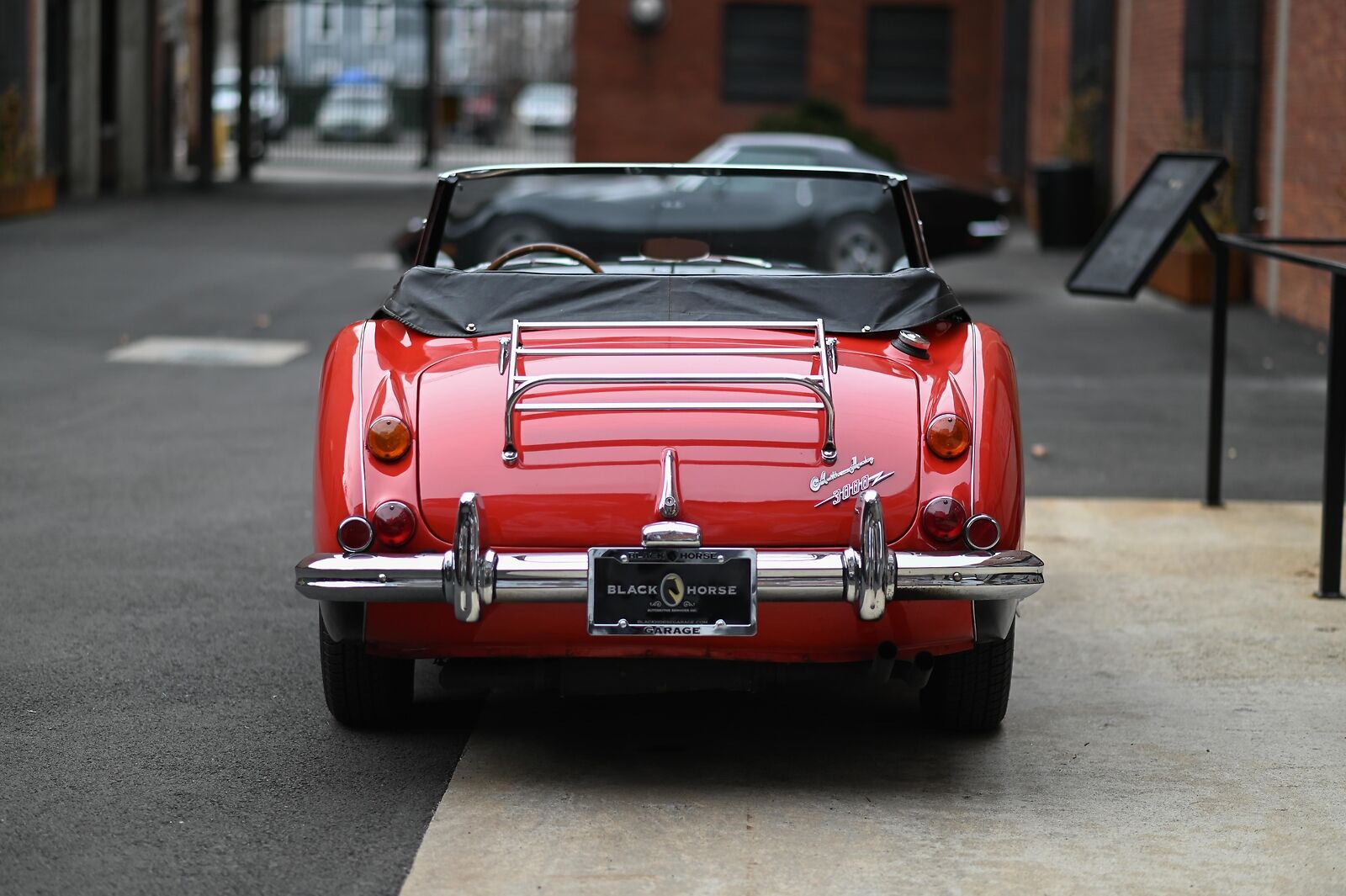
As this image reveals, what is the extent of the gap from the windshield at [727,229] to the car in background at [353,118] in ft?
→ 145

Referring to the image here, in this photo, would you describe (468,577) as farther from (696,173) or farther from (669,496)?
(696,173)

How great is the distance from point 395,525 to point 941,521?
1.26 metres

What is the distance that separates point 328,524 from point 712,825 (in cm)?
114

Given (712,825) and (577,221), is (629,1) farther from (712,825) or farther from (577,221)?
(712,825)

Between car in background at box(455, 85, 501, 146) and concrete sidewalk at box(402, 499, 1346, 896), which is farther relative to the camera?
car in background at box(455, 85, 501, 146)

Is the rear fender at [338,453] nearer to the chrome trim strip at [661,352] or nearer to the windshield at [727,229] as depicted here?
the chrome trim strip at [661,352]

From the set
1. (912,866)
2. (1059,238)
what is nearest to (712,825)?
(912,866)

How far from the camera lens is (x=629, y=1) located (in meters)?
30.5

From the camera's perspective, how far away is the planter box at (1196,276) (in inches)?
634

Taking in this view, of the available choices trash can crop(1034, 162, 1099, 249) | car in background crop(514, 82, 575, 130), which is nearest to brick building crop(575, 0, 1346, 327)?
trash can crop(1034, 162, 1099, 249)

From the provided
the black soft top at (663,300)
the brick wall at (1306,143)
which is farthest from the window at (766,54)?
the black soft top at (663,300)

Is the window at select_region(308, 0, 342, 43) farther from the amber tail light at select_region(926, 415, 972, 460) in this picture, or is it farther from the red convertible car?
the amber tail light at select_region(926, 415, 972, 460)

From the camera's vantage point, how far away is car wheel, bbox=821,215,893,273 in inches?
257

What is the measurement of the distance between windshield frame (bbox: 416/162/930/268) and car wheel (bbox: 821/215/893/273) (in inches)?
16.4
